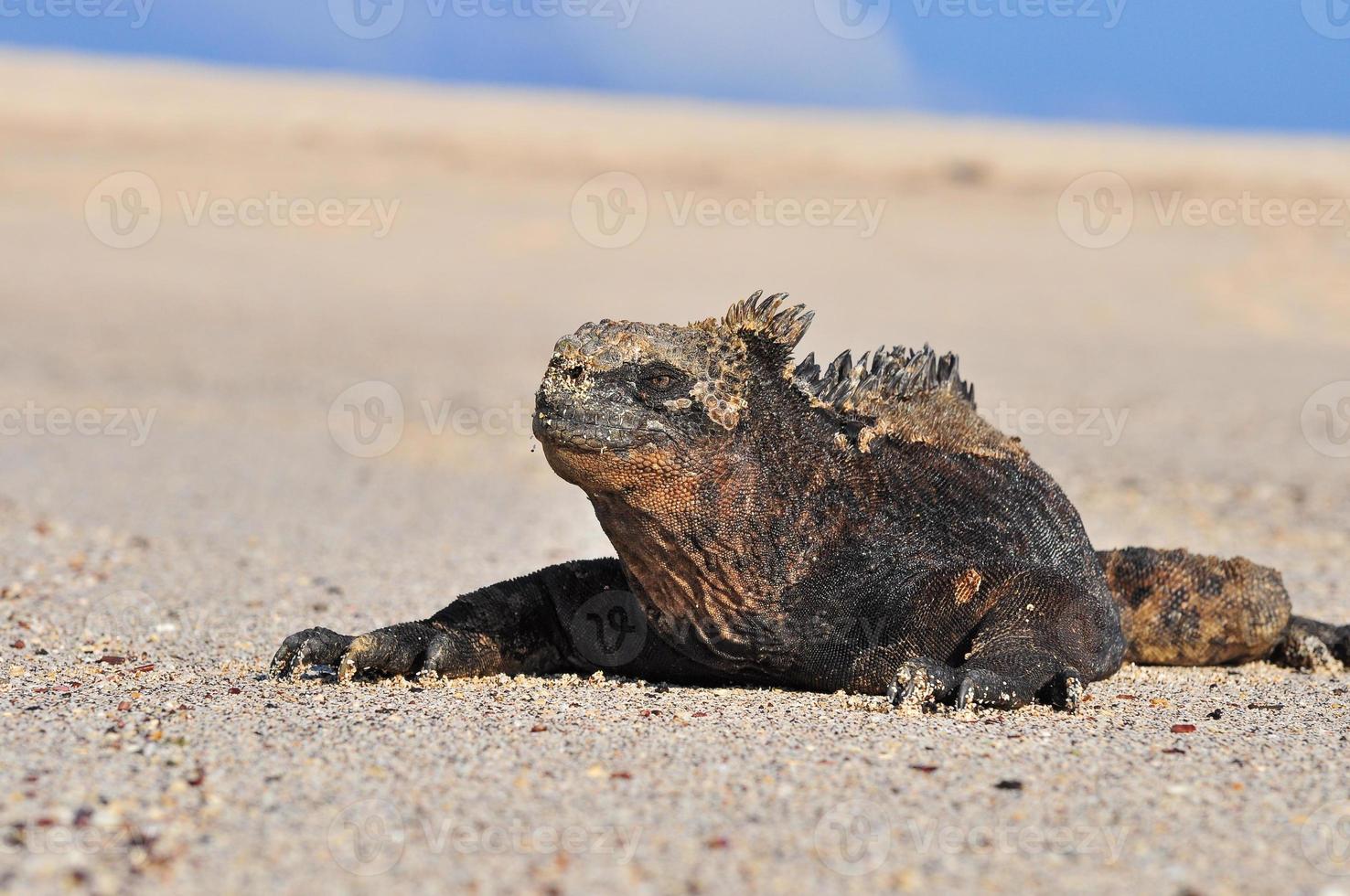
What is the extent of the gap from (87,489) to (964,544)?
10.6m

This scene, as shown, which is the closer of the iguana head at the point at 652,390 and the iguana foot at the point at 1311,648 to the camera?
the iguana head at the point at 652,390

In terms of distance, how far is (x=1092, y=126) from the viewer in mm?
84625

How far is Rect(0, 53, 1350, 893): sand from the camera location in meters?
3.95

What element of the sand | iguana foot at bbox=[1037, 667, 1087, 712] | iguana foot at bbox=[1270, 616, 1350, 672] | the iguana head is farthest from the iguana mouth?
iguana foot at bbox=[1270, 616, 1350, 672]

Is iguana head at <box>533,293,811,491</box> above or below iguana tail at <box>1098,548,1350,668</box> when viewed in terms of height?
above

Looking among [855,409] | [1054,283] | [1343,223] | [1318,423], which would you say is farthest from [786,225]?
[855,409]

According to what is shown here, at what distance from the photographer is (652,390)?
5.45 m

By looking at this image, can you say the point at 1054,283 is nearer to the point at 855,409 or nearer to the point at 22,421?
the point at 22,421

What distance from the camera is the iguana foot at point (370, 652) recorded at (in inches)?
234

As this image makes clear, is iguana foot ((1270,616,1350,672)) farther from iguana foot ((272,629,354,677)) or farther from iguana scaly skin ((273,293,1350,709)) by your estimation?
iguana foot ((272,629,354,677))

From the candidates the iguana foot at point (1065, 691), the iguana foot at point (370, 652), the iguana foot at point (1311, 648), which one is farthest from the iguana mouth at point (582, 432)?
the iguana foot at point (1311, 648)

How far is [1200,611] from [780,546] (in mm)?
2821

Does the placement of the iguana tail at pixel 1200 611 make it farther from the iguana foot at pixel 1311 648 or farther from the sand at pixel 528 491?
the sand at pixel 528 491

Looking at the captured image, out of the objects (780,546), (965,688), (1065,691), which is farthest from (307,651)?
(1065,691)
